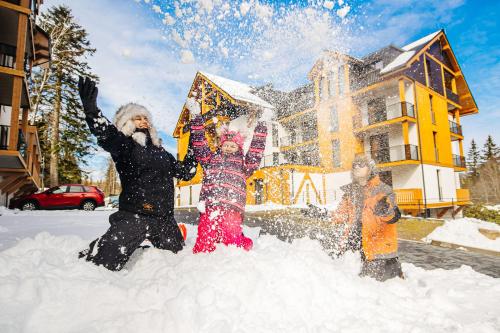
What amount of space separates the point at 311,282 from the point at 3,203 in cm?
1845

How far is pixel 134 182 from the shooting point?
2709mm

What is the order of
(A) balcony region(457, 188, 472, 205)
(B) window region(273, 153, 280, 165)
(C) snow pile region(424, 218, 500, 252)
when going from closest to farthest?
1. (C) snow pile region(424, 218, 500, 252)
2. (A) balcony region(457, 188, 472, 205)
3. (B) window region(273, 153, 280, 165)

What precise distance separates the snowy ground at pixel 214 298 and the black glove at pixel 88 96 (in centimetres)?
130

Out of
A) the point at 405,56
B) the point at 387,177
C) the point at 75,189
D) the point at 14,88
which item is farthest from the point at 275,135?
the point at 14,88

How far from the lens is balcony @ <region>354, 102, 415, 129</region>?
19.1 meters

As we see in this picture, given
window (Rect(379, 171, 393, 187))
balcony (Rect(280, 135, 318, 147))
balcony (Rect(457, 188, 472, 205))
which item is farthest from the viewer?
balcony (Rect(280, 135, 318, 147))

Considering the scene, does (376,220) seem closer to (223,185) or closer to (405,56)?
(223,185)

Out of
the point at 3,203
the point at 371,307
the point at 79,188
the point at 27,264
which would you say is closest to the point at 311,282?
the point at 371,307

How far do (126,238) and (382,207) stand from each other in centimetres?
268

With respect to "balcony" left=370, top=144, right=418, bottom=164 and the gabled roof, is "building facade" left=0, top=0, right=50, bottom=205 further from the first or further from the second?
"balcony" left=370, top=144, right=418, bottom=164

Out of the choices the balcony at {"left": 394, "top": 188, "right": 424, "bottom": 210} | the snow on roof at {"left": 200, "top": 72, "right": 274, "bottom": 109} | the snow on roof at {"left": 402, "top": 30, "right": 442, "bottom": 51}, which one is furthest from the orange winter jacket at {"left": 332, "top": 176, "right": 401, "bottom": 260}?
the snow on roof at {"left": 402, "top": 30, "right": 442, "bottom": 51}

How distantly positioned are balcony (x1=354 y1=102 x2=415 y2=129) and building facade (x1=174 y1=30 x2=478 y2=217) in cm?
7

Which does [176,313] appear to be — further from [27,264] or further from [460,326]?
[460,326]

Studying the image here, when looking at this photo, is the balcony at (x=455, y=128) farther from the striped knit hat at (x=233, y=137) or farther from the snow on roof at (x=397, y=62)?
the striped knit hat at (x=233, y=137)
